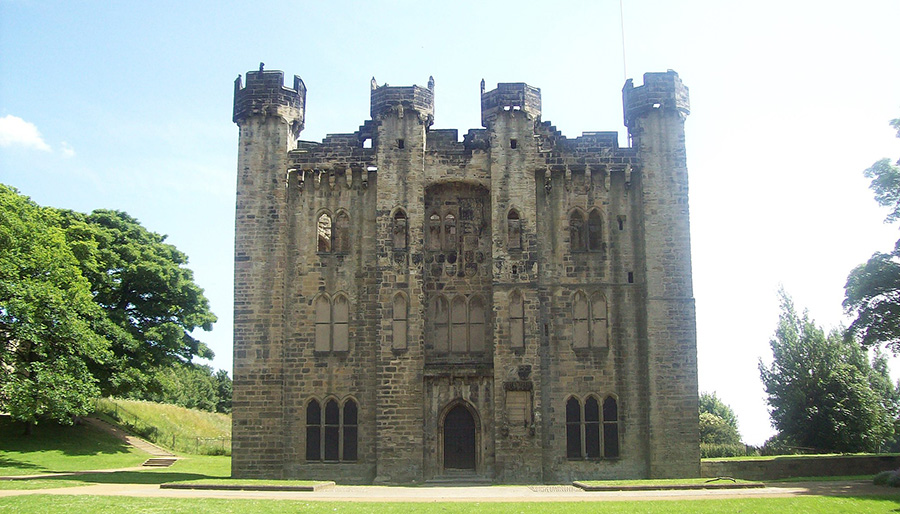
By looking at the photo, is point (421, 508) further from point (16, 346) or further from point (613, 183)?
point (16, 346)

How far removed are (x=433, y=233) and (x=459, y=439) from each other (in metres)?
7.84

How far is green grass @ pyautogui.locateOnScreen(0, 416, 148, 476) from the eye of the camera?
35375mm

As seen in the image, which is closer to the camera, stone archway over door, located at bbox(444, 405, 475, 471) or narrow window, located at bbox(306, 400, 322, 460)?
stone archway over door, located at bbox(444, 405, 475, 471)

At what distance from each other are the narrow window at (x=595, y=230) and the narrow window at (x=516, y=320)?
12.1 ft

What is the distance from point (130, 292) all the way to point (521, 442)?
2486cm

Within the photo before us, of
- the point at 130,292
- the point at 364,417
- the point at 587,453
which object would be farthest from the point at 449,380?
the point at 130,292

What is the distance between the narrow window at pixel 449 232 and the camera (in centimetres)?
3222

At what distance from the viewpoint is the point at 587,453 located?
100.0 ft

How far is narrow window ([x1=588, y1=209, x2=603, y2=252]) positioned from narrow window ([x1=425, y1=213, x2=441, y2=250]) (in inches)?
228

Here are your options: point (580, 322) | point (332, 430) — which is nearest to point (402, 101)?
point (580, 322)

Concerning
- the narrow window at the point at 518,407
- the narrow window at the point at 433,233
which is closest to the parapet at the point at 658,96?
the narrow window at the point at 433,233

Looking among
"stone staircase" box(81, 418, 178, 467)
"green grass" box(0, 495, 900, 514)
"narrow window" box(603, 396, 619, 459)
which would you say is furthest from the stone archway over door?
"stone staircase" box(81, 418, 178, 467)

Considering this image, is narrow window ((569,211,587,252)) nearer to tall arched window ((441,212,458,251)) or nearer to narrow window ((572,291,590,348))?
narrow window ((572,291,590,348))

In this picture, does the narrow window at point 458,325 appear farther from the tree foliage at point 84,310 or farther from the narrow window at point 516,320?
the tree foliage at point 84,310
